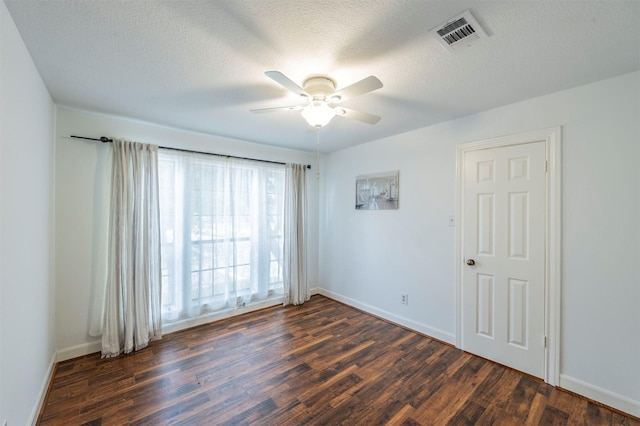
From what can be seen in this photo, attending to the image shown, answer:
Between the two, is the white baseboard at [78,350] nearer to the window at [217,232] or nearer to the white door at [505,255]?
the window at [217,232]

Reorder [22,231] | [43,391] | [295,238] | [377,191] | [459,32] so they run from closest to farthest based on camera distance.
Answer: [459,32] < [22,231] < [43,391] < [377,191] < [295,238]

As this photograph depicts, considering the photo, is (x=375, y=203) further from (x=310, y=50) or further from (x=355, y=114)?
(x=310, y=50)

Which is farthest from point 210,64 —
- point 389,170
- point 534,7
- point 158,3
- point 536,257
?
point 536,257

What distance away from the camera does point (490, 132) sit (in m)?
2.53

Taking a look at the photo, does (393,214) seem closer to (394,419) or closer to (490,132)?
(490,132)

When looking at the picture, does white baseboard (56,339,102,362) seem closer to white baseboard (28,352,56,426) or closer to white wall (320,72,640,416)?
white baseboard (28,352,56,426)

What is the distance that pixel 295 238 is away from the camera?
13.2ft

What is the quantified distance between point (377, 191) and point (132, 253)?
2997mm

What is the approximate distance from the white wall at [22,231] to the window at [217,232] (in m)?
1.02

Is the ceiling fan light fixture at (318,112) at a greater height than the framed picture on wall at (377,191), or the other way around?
the ceiling fan light fixture at (318,112)

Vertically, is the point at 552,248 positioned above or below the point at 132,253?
above

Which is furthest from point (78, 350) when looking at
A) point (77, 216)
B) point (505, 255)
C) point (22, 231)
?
point (505, 255)

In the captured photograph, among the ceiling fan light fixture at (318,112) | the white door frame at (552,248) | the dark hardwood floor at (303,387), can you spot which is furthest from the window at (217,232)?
the white door frame at (552,248)

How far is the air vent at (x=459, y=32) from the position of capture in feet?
4.34
